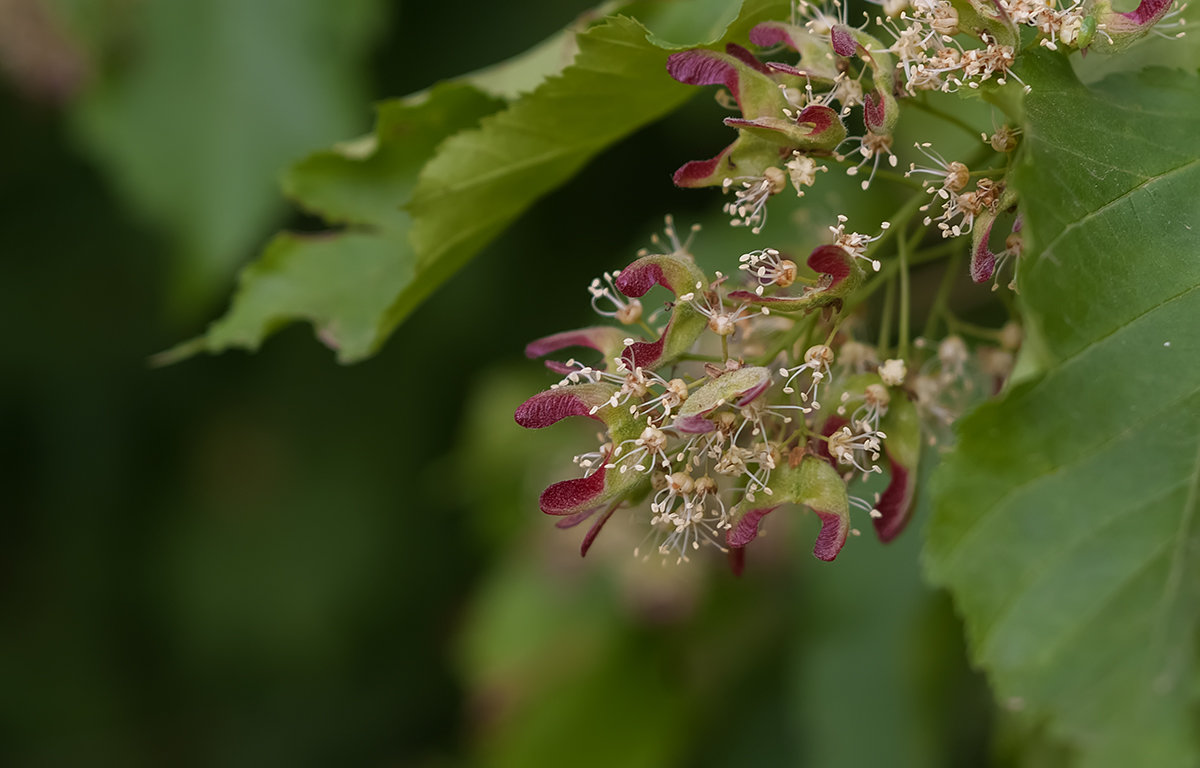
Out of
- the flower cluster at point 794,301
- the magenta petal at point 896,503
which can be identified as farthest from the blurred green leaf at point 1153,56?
the magenta petal at point 896,503

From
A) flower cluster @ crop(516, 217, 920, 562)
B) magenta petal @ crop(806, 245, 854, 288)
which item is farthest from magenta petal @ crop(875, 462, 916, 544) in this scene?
magenta petal @ crop(806, 245, 854, 288)

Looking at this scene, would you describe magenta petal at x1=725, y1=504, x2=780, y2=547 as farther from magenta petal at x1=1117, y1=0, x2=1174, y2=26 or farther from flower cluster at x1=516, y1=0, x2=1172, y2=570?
magenta petal at x1=1117, y1=0, x2=1174, y2=26

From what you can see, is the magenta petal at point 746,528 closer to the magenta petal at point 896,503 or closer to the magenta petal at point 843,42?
the magenta petal at point 896,503

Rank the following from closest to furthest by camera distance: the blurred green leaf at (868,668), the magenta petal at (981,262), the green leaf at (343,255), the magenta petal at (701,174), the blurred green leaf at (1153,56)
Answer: the magenta petal at (981,262) → the magenta petal at (701,174) → the blurred green leaf at (1153,56) → the green leaf at (343,255) → the blurred green leaf at (868,668)

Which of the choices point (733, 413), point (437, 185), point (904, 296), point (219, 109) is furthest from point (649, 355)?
point (219, 109)

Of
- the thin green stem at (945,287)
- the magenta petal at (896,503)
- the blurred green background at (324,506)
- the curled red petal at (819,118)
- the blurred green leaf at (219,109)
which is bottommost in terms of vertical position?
the blurred green background at (324,506)

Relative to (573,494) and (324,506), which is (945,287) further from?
(324,506)

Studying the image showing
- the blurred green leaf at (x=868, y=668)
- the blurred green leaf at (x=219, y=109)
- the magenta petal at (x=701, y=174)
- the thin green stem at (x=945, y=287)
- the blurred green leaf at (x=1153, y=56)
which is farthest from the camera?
the blurred green leaf at (x=219, y=109)

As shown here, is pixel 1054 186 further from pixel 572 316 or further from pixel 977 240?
pixel 572 316
